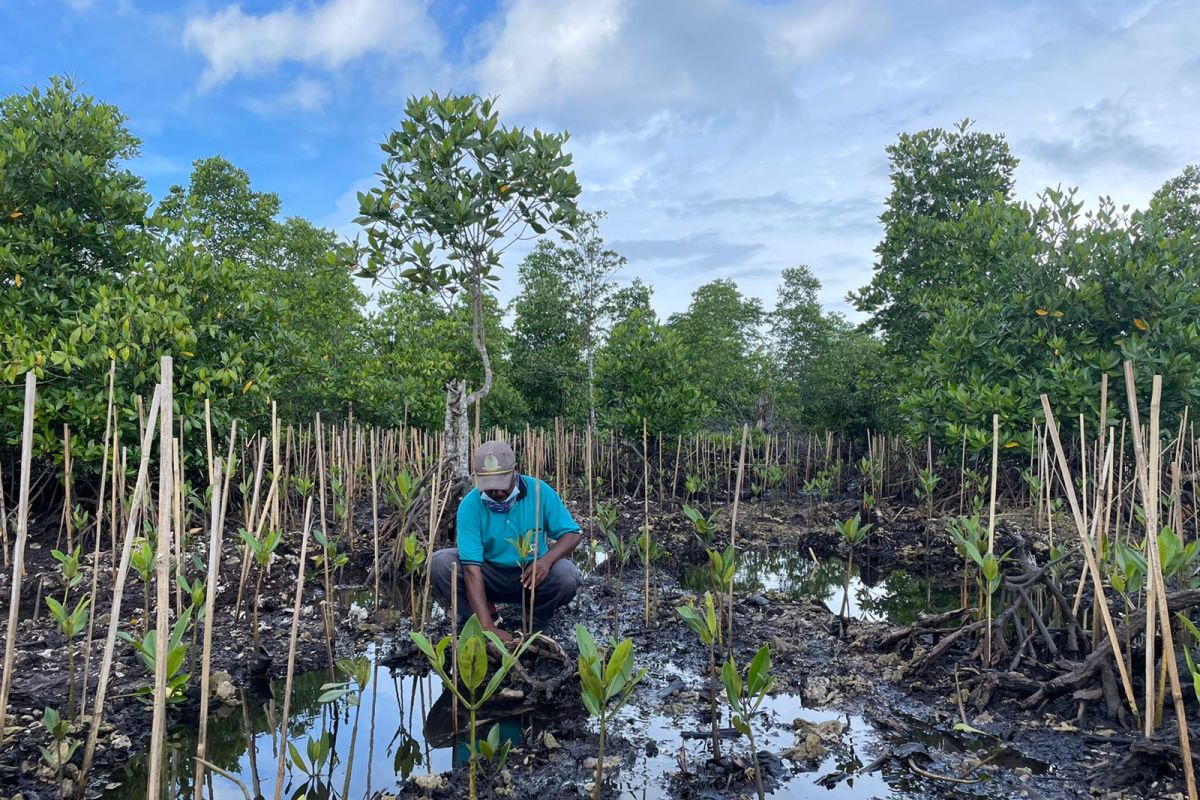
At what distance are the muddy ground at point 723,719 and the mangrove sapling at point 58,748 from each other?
6 centimetres

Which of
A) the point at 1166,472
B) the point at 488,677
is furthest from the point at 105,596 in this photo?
the point at 1166,472

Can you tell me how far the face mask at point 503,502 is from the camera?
15.2ft

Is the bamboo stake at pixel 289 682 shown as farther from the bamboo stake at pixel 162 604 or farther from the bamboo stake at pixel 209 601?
the bamboo stake at pixel 162 604

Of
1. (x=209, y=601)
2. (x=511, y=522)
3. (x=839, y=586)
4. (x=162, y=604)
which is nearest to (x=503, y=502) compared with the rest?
(x=511, y=522)

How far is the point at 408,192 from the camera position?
6.72m

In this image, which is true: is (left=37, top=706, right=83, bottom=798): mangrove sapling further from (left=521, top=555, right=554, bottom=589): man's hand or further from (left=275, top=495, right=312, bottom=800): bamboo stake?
(left=521, top=555, right=554, bottom=589): man's hand

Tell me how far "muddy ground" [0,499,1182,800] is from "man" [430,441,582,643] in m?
0.41

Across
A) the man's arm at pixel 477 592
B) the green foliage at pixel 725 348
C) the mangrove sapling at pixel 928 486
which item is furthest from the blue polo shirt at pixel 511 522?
the green foliage at pixel 725 348

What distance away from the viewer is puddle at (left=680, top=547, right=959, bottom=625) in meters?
6.37

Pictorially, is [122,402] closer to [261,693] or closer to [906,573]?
[261,693]

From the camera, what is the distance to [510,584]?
496 cm

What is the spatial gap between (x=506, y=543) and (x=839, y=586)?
4138 mm

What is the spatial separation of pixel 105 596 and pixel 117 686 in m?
1.92

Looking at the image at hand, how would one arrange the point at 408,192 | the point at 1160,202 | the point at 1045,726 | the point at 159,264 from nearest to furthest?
the point at 1045,726, the point at 408,192, the point at 159,264, the point at 1160,202
